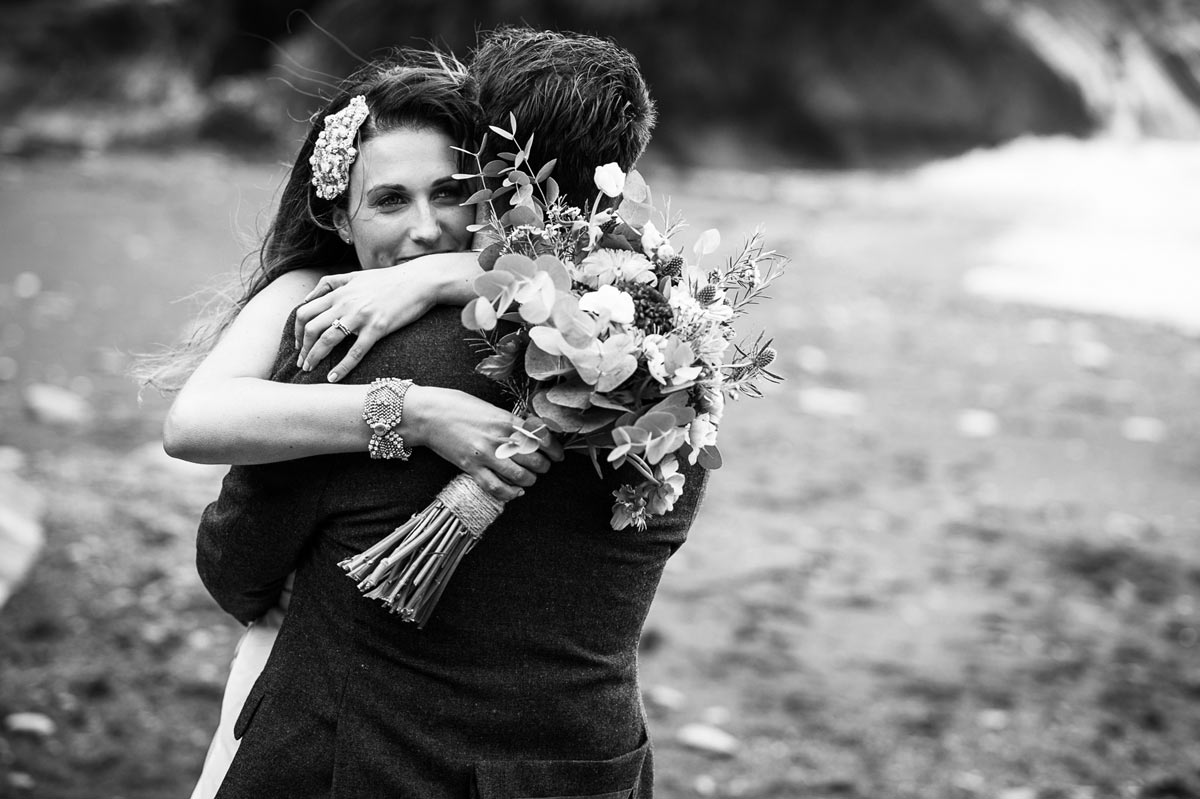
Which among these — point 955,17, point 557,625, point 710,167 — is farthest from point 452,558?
point 955,17

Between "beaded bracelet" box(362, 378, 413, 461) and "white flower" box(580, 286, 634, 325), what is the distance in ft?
0.87

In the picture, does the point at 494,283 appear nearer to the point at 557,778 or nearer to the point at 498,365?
the point at 498,365

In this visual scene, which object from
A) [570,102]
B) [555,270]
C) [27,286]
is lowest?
[27,286]

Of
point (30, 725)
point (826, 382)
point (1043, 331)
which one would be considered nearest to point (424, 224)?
point (30, 725)

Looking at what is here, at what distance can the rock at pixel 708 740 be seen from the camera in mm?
3639

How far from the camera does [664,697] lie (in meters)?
3.89

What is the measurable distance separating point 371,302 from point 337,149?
17.7 inches

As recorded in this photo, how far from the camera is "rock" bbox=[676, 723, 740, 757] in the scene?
3639mm

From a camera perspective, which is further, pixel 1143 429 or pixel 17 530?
pixel 1143 429

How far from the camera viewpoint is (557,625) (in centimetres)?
165

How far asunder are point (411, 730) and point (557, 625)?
247 mm

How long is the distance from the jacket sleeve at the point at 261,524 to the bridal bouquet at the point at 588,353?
0.47 ft

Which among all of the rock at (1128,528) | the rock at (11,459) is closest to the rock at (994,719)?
the rock at (1128,528)

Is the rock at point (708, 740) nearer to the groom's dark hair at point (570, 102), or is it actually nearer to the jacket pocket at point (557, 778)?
the jacket pocket at point (557, 778)
